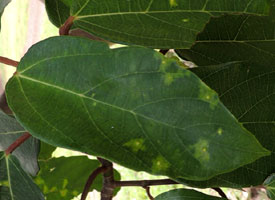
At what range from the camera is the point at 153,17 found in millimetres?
479

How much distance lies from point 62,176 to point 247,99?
0.56 meters

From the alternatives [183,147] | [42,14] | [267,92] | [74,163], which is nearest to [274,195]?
[267,92]

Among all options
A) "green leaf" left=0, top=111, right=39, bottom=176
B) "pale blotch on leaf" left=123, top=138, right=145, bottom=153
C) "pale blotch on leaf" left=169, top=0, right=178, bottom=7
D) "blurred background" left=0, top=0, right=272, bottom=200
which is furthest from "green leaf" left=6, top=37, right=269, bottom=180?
"blurred background" left=0, top=0, right=272, bottom=200

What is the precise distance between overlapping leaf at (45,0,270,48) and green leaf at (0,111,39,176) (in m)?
0.25

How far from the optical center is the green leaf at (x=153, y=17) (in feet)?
1.50

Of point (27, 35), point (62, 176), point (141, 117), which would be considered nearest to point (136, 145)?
point (141, 117)

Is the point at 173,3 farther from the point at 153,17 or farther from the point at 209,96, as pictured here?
the point at 209,96

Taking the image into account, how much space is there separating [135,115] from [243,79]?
215 millimetres

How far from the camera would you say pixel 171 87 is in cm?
38

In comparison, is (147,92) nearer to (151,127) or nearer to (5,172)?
(151,127)

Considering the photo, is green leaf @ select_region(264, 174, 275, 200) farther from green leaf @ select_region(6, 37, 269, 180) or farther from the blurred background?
the blurred background

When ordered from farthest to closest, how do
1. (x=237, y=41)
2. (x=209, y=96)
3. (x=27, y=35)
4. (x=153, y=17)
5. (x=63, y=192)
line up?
(x=27, y=35)
(x=63, y=192)
(x=237, y=41)
(x=153, y=17)
(x=209, y=96)

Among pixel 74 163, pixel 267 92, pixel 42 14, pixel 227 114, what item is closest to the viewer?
pixel 227 114

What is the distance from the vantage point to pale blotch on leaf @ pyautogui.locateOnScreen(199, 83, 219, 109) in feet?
1.23
